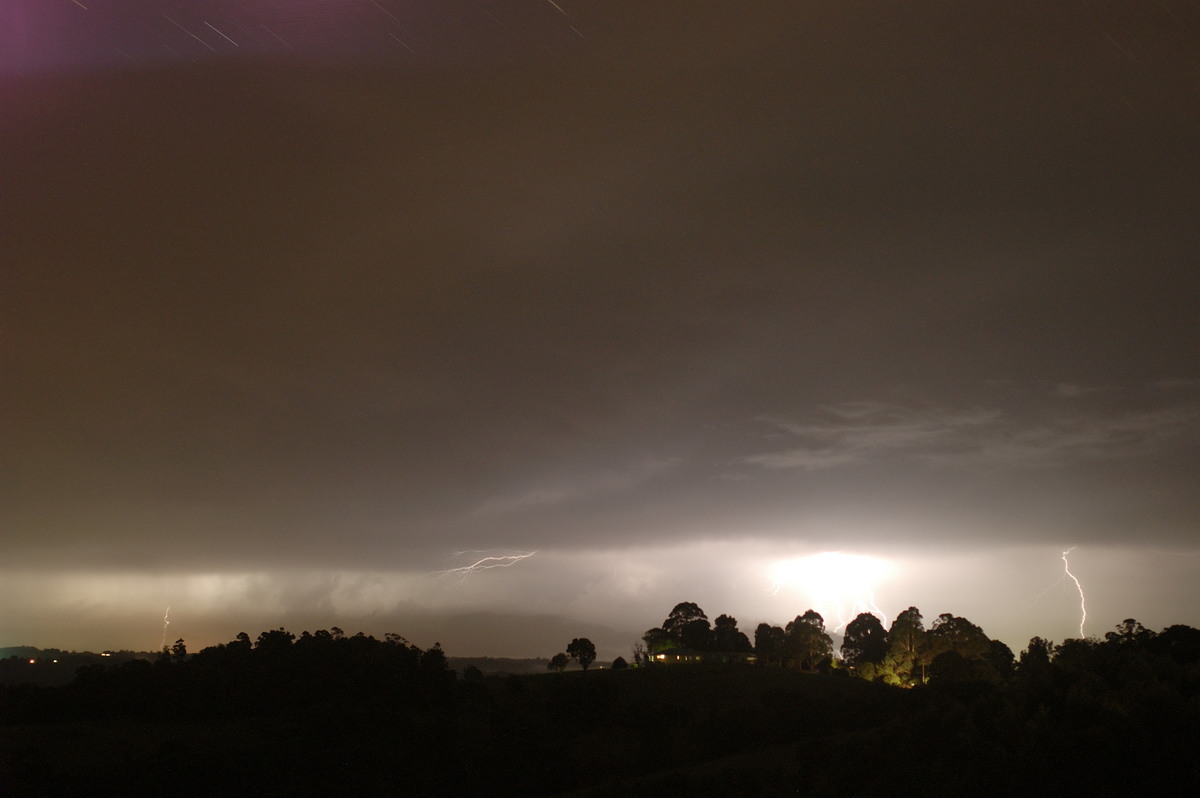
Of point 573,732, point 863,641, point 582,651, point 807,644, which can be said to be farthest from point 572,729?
point 863,641

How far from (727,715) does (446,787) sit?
23242mm

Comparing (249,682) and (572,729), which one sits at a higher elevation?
(249,682)

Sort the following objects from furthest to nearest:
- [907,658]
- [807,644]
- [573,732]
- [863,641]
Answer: [863,641], [807,644], [907,658], [573,732]

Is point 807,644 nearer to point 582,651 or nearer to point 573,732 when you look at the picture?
point 582,651

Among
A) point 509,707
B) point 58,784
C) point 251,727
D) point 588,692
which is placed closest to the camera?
point 58,784

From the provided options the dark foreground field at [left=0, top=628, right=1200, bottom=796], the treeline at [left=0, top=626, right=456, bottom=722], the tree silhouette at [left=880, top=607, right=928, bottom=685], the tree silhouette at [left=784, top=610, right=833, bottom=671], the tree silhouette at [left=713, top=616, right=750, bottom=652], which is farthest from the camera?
the tree silhouette at [left=713, top=616, right=750, bottom=652]

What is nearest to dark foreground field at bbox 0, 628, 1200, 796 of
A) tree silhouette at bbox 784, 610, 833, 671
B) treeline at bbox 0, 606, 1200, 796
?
treeline at bbox 0, 606, 1200, 796

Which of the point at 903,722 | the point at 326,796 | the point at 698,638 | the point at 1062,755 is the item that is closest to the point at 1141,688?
the point at 1062,755

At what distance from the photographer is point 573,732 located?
174ft

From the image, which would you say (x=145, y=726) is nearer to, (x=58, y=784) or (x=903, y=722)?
(x=58, y=784)

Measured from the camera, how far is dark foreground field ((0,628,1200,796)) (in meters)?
22.5

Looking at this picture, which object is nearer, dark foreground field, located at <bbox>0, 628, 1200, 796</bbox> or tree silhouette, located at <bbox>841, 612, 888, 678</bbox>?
dark foreground field, located at <bbox>0, 628, 1200, 796</bbox>

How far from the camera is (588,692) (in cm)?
6028

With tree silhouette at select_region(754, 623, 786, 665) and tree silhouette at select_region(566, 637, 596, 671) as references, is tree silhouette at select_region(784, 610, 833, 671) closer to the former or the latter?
tree silhouette at select_region(754, 623, 786, 665)
